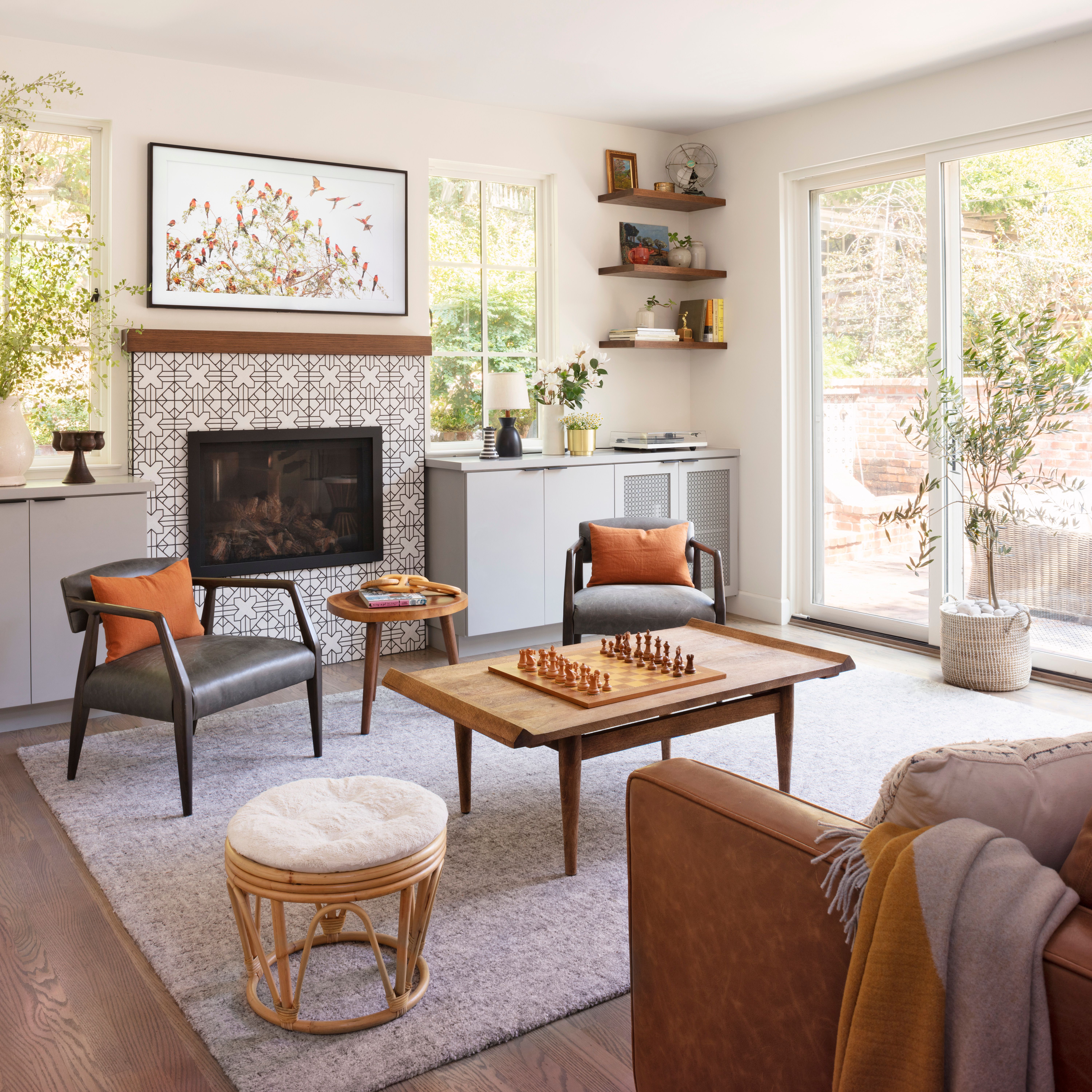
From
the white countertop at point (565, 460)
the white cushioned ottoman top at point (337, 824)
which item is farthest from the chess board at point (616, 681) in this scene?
the white countertop at point (565, 460)

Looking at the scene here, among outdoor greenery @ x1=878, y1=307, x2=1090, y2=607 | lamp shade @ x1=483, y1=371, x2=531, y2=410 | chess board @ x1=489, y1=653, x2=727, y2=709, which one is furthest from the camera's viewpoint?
lamp shade @ x1=483, y1=371, x2=531, y2=410

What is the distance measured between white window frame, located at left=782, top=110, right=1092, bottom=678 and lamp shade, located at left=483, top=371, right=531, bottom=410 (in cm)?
146

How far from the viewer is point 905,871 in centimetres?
119

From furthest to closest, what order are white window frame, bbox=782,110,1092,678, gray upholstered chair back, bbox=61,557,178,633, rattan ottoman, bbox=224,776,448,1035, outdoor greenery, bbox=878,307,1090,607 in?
1. white window frame, bbox=782,110,1092,678
2. outdoor greenery, bbox=878,307,1090,607
3. gray upholstered chair back, bbox=61,557,178,633
4. rattan ottoman, bbox=224,776,448,1035

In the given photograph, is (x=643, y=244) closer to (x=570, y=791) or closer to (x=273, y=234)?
(x=273, y=234)

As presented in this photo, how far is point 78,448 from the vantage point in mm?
4027

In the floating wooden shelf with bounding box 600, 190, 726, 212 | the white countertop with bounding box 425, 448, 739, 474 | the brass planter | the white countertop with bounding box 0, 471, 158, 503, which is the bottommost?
the white countertop with bounding box 0, 471, 158, 503

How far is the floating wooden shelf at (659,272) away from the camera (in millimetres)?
5512

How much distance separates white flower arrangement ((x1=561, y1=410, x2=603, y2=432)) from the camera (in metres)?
5.29

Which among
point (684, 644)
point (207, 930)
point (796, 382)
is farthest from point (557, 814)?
point (796, 382)

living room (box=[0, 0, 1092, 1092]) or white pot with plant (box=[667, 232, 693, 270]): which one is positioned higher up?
white pot with plant (box=[667, 232, 693, 270])

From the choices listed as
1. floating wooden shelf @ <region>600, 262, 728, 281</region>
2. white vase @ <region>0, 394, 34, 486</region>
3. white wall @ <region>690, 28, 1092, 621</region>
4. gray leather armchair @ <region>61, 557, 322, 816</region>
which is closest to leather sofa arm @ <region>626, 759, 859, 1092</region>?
gray leather armchair @ <region>61, 557, 322, 816</region>

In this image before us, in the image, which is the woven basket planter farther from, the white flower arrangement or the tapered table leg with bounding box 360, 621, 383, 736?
the tapered table leg with bounding box 360, 621, 383, 736

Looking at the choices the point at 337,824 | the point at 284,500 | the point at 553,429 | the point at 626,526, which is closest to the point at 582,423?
the point at 553,429
